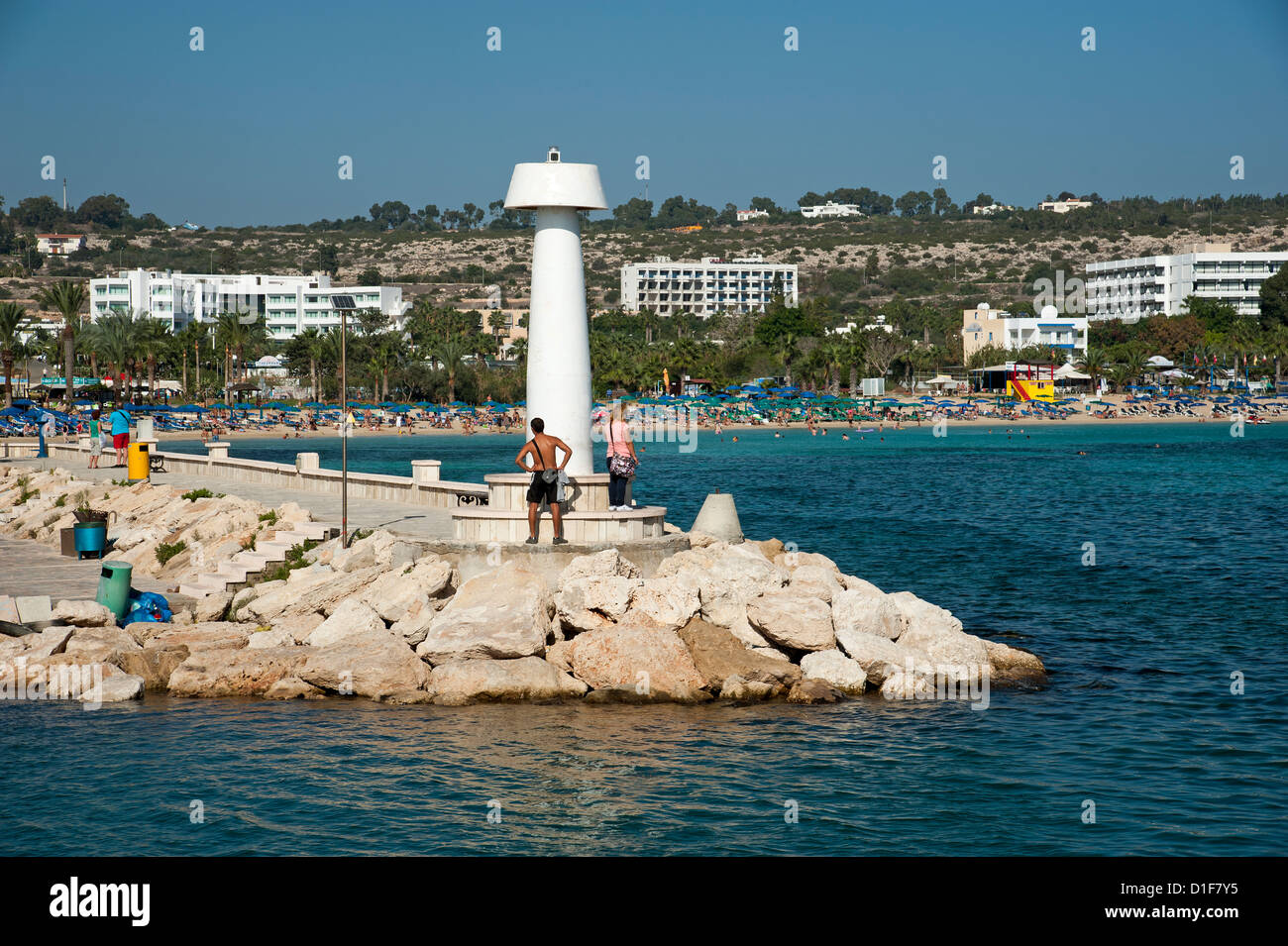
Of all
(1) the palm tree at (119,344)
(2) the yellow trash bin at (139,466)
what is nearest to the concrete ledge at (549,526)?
(2) the yellow trash bin at (139,466)

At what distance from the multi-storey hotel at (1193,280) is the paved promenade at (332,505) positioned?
5584 inches

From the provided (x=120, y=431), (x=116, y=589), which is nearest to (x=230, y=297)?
(x=120, y=431)

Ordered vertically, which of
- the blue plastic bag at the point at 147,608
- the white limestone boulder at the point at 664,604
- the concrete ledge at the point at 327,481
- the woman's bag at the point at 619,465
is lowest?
the blue plastic bag at the point at 147,608

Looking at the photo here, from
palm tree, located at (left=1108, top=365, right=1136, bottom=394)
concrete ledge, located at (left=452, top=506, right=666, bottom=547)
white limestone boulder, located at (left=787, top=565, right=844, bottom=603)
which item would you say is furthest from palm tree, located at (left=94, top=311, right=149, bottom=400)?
palm tree, located at (left=1108, top=365, right=1136, bottom=394)

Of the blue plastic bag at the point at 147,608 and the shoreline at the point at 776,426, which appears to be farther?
the shoreline at the point at 776,426

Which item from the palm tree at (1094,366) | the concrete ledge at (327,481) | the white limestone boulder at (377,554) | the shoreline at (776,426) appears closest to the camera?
the white limestone boulder at (377,554)

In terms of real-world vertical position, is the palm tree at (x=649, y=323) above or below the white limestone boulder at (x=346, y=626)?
above

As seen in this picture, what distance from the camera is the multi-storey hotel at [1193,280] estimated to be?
156000 millimetres

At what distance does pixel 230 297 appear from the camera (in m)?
158

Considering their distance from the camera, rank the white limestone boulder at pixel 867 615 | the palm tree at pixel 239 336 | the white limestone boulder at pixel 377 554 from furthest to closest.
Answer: the palm tree at pixel 239 336
the white limestone boulder at pixel 377 554
the white limestone boulder at pixel 867 615

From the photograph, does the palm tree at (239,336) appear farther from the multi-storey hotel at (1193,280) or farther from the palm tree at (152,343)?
the multi-storey hotel at (1193,280)

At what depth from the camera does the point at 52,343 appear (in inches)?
4520

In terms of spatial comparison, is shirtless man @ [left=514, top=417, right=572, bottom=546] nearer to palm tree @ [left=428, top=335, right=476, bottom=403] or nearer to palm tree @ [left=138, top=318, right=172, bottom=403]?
palm tree @ [left=138, top=318, right=172, bottom=403]
